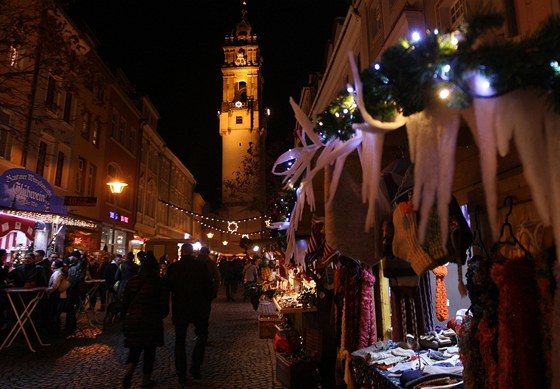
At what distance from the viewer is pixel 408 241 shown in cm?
318

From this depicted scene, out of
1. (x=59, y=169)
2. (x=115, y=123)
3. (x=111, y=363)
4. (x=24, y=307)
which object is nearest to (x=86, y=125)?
(x=59, y=169)

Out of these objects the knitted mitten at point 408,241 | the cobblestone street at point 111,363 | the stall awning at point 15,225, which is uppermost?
the stall awning at point 15,225

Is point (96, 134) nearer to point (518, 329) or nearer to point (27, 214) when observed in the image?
point (27, 214)

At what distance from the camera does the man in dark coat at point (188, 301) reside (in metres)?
6.37

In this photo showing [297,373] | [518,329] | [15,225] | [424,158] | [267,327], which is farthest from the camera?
[15,225]

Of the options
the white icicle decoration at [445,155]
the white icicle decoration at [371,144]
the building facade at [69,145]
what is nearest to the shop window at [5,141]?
the building facade at [69,145]

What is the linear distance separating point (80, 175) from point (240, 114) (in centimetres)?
3214

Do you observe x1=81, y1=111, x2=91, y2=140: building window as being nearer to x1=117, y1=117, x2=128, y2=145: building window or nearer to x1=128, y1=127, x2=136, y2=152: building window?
x1=117, y1=117, x2=128, y2=145: building window

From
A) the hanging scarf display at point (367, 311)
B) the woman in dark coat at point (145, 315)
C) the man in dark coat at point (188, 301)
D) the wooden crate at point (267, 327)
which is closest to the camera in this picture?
the hanging scarf display at point (367, 311)

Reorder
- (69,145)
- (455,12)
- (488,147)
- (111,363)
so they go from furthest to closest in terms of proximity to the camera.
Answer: (69,145) → (455,12) → (111,363) → (488,147)

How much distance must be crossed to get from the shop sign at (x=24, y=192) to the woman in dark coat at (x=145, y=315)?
25.5ft

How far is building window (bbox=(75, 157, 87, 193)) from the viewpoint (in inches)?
778

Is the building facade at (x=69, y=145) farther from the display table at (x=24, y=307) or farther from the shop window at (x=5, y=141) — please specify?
the display table at (x=24, y=307)

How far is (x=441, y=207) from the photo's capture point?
1.78 meters
